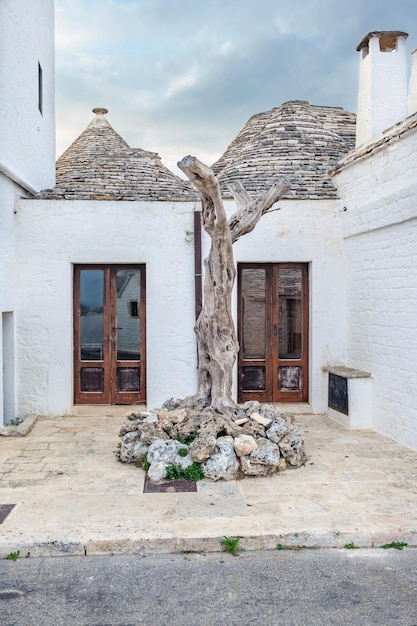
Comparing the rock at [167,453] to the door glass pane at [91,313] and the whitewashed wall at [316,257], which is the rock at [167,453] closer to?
the door glass pane at [91,313]

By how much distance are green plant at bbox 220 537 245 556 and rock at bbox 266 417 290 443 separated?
198 cm

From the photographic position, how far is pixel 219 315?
7.10m

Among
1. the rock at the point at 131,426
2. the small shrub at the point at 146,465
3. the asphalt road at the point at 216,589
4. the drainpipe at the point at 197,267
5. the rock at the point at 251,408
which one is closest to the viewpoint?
the asphalt road at the point at 216,589

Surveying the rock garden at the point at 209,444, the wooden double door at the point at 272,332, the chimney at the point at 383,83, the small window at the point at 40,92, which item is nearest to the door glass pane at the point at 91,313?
the wooden double door at the point at 272,332

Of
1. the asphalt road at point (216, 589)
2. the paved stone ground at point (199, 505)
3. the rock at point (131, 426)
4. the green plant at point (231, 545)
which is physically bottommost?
the asphalt road at point (216, 589)

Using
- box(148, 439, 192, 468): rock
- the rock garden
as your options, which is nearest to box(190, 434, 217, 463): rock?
the rock garden

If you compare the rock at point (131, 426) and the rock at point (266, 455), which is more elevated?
the rock at point (131, 426)

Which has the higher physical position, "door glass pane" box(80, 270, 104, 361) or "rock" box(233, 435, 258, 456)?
"door glass pane" box(80, 270, 104, 361)

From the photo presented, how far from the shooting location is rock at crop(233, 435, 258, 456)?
20.4ft

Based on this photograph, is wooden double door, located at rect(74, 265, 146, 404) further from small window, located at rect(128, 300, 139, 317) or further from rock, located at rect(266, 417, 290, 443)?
rock, located at rect(266, 417, 290, 443)

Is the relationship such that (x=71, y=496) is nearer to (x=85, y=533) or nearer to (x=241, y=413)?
(x=85, y=533)

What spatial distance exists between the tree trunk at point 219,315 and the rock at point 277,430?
1.84 ft

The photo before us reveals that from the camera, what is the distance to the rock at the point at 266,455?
6.14 metres

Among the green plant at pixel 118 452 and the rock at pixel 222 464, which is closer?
the rock at pixel 222 464
